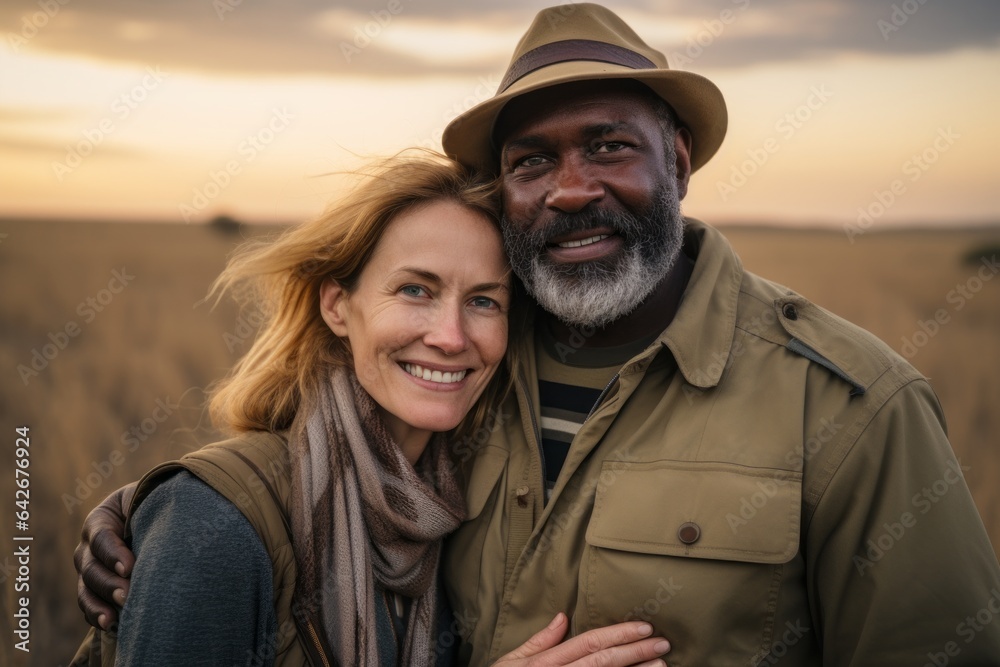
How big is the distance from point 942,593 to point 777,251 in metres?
10.9

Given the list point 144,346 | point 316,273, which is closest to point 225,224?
point 144,346

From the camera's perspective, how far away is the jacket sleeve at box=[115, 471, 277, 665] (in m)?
1.98

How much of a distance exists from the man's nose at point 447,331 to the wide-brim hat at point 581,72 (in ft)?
2.48

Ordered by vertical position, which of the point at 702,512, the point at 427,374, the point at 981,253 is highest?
the point at 427,374

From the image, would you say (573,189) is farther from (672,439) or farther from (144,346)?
(144,346)

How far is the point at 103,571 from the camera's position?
2307mm

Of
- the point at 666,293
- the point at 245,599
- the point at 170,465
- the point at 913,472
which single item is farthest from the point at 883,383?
the point at 170,465

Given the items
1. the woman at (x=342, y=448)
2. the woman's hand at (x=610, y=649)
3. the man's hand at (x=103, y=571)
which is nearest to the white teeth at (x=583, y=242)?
the woman at (x=342, y=448)

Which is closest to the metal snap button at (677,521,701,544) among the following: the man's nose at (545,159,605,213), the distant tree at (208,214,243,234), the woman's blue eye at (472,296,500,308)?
the woman's blue eye at (472,296,500,308)

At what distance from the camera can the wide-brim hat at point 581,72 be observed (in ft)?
8.66

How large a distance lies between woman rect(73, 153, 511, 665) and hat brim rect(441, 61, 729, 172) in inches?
6.6

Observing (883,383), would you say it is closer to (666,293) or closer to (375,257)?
(666,293)

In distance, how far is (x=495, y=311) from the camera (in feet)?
8.93

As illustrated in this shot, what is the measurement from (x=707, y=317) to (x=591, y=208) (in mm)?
537
